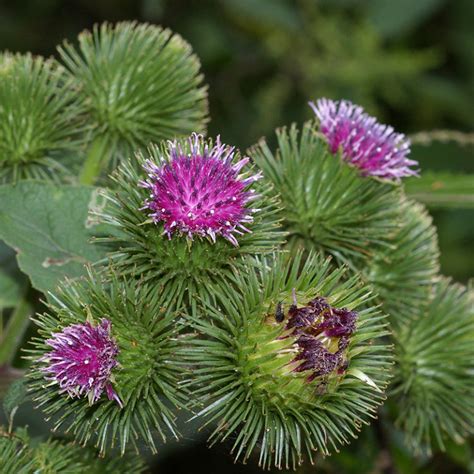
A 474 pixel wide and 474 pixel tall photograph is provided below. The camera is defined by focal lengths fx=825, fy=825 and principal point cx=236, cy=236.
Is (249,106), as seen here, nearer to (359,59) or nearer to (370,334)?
(359,59)

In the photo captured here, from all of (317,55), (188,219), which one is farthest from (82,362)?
(317,55)

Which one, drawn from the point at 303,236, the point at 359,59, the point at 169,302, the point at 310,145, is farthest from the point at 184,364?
the point at 359,59

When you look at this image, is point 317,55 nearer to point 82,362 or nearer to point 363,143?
point 363,143

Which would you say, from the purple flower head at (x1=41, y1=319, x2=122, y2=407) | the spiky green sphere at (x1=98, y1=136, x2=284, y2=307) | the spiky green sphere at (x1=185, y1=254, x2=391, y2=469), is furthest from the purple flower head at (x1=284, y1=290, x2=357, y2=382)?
the purple flower head at (x1=41, y1=319, x2=122, y2=407)

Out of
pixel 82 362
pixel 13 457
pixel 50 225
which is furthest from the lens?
pixel 50 225

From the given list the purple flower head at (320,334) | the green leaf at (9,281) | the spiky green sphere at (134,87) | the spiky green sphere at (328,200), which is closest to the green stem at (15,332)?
the green leaf at (9,281)

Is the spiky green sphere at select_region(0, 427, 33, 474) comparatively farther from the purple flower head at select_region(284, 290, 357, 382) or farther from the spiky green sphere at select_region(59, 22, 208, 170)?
the spiky green sphere at select_region(59, 22, 208, 170)

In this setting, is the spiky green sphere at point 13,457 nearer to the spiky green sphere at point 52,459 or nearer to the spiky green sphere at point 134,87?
the spiky green sphere at point 52,459
